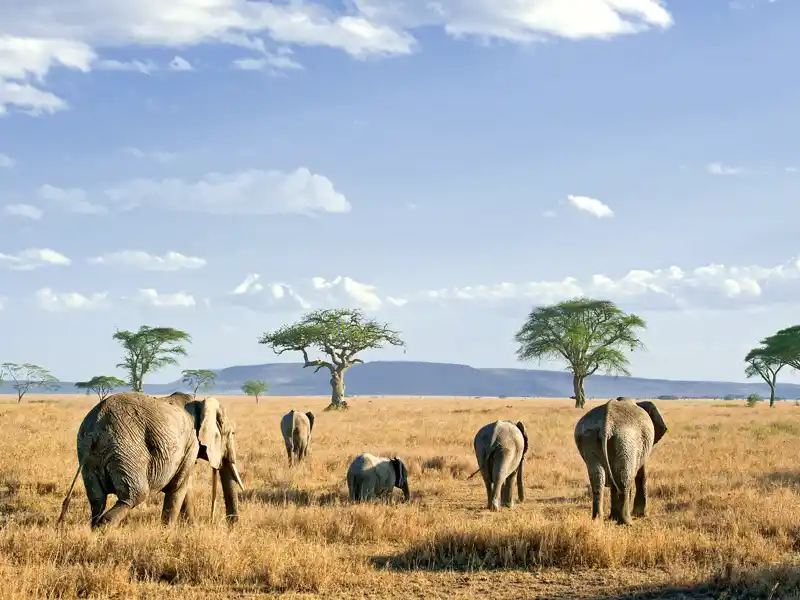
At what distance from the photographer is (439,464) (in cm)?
1930

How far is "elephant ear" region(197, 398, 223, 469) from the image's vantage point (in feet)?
33.8

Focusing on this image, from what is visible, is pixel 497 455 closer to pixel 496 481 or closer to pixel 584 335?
pixel 496 481

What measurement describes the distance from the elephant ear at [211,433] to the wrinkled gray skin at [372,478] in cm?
373

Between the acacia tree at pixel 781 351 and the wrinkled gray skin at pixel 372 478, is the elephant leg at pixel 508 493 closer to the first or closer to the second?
the wrinkled gray skin at pixel 372 478

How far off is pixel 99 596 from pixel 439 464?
1280 cm

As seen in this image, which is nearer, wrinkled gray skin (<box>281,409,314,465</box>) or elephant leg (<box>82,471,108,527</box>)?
elephant leg (<box>82,471,108,527</box>)

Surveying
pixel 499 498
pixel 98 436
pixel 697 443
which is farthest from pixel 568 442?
pixel 98 436

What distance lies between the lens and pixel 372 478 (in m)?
14.0

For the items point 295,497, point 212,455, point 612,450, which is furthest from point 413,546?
point 295,497

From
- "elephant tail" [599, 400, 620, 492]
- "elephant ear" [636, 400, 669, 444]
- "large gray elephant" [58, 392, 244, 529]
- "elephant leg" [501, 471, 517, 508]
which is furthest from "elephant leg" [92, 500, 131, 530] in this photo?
"elephant ear" [636, 400, 669, 444]

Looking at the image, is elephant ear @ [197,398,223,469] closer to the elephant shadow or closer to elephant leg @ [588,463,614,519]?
the elephant shadow

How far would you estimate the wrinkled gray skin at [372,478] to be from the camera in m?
13.9

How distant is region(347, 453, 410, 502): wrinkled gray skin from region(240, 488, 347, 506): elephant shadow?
1.19 ft

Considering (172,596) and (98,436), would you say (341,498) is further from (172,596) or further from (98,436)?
(172,596)
